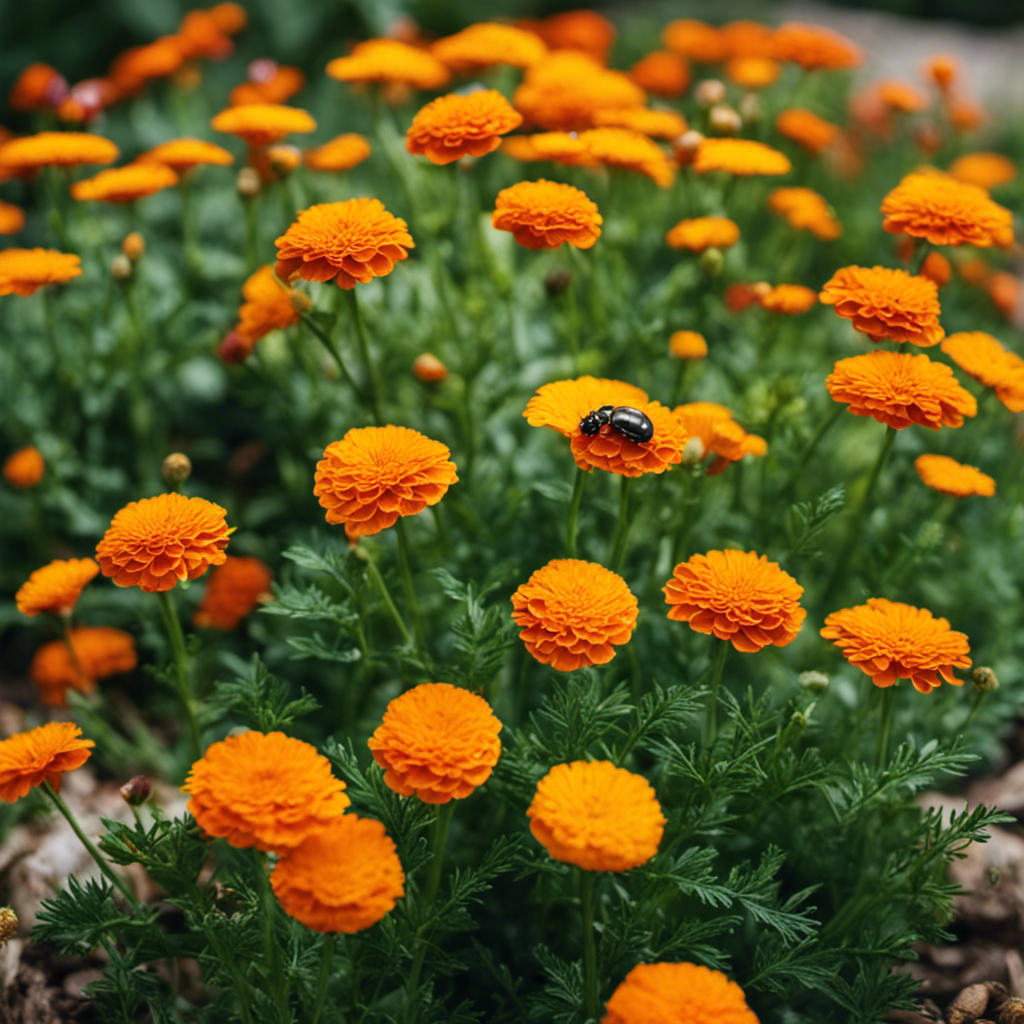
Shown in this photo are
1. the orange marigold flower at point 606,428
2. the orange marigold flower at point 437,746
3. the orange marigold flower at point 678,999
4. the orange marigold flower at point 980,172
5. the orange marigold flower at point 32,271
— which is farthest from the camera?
the orange marigold flower at point 980,172

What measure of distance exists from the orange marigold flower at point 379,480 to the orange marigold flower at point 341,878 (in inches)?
16.7

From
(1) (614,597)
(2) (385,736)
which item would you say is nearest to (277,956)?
(2) (385,736)

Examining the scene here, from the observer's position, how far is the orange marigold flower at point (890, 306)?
171cm

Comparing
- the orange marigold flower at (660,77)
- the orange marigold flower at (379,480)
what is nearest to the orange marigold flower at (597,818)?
the orange marigold flower at (379,480)

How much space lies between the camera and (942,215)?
1853 mm

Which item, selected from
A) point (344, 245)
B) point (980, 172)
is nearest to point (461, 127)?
point (344, 245)

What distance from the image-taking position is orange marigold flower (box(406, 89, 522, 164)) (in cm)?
183

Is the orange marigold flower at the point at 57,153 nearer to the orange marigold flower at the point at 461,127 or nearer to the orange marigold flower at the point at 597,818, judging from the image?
the orange marigold flower at the point at 461,127

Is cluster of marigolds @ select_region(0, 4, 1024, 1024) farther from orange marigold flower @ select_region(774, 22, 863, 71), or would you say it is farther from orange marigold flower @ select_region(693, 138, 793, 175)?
orange marigold flower @ select_region(774, 22, 863, 71)

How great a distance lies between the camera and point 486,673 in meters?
1.69

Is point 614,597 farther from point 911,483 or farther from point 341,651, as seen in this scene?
point 911,483

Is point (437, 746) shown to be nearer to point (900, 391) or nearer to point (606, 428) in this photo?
point (606, 428)

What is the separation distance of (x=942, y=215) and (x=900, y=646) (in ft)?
2.83

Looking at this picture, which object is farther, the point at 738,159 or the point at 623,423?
the point at 738,159
